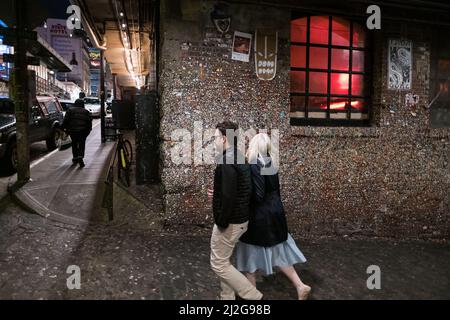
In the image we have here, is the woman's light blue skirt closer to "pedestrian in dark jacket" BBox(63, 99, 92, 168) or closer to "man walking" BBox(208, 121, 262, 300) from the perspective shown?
"man walking" BBox(208, 121, 262, 300)

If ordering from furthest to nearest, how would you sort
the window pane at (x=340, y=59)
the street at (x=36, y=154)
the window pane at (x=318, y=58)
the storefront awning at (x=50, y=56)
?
the storefront awning at (x=50, y=56) < the street at (x=36, y=154) < the window pane at (x=340, y=59) < the window pane at (x=318, y=58)

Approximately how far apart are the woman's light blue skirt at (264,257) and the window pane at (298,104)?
319 cm

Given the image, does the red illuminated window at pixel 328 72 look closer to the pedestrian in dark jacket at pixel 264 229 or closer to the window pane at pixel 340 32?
the window pane at pixel 340 32

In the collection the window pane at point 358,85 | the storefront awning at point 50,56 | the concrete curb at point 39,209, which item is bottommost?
the concrete curb at point 39,209

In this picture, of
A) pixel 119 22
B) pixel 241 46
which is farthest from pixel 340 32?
pixel 119 22

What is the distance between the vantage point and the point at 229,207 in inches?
132

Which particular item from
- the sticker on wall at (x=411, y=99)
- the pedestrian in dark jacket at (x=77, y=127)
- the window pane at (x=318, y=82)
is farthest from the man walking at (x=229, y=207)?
the pedestrian in dark jacket at (x=77, y=127)

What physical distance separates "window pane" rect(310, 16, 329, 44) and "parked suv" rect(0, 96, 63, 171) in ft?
23.8

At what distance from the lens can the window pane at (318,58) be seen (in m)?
6.56

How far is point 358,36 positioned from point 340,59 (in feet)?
1.92

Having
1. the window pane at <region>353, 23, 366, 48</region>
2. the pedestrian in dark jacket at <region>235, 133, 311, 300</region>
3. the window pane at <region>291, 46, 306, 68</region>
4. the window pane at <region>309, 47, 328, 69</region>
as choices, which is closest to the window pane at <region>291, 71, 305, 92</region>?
the window pane at <region>291, 46, 306, 68</region>

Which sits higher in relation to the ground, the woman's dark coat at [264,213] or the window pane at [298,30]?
the window pane at [298,30]

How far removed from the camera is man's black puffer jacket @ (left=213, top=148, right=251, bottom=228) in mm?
3365
